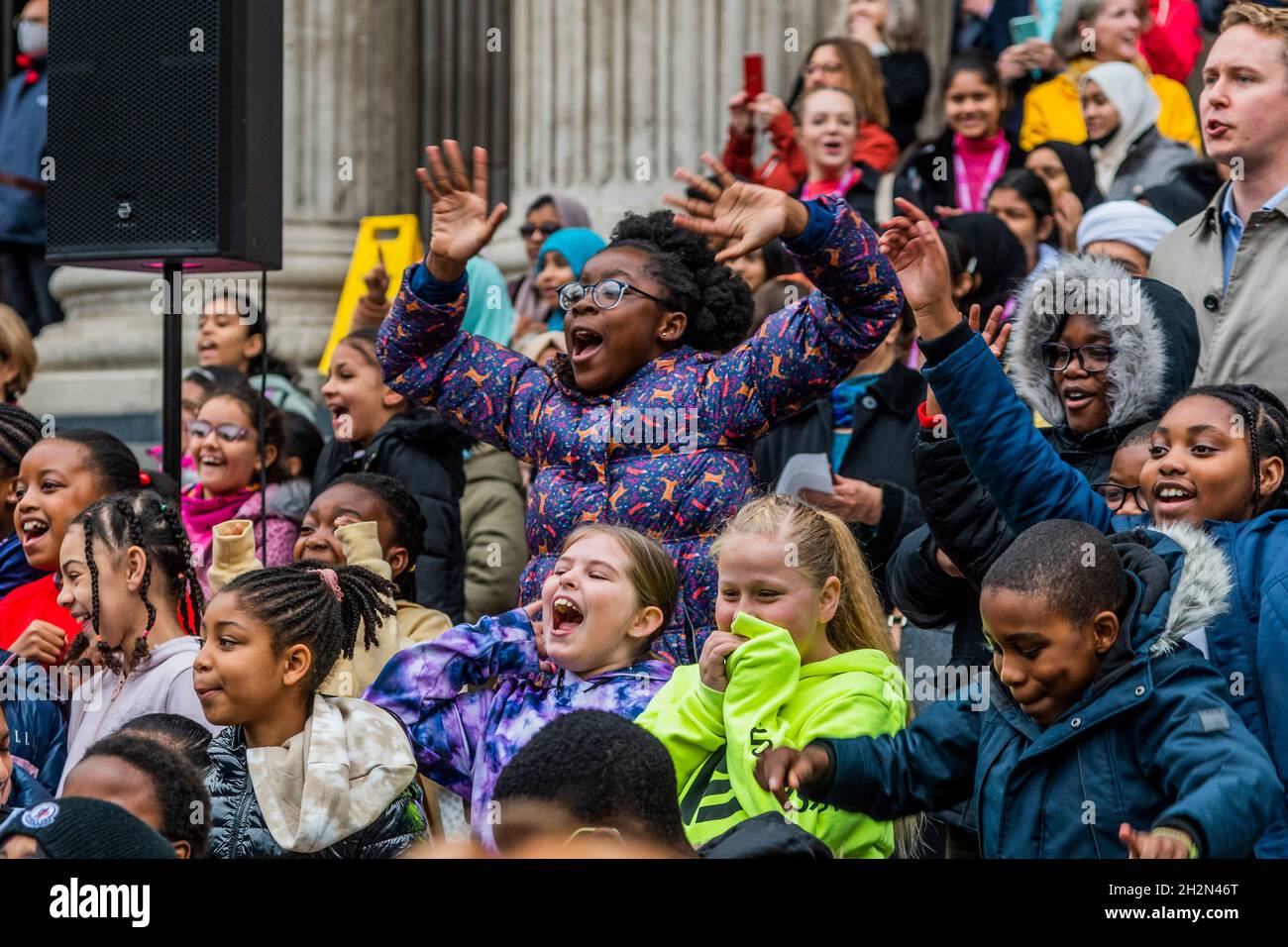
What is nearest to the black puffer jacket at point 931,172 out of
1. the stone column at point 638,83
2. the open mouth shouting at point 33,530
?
the stone column at point 638,83

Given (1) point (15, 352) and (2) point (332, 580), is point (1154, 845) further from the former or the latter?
(1) point (15, 352)

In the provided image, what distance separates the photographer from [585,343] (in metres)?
4.64

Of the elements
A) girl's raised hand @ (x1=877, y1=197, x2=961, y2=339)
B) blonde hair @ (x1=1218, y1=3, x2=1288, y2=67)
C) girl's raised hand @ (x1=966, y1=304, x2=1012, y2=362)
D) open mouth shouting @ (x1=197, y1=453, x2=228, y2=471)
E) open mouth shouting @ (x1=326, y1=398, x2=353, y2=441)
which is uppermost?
blonde hair @ (x1=1218, y1=3, x2=1288, y2=67)

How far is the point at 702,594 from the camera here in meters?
4.36

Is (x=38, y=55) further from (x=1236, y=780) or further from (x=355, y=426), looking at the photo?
(x=1236, y=780)

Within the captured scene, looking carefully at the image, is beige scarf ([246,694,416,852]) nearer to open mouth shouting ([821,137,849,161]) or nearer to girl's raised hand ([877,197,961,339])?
girl's raised hand ([877,197,961,339])

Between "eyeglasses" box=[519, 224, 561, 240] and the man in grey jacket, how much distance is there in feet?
10.9

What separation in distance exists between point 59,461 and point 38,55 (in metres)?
5.71

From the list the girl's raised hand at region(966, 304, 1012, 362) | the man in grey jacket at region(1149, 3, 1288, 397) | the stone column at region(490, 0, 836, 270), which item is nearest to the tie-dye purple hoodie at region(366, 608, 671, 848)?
the girl's raised hand at region(966, 304, 1012, 362)

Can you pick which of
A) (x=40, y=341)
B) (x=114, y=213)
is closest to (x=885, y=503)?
(x=114, y=213)

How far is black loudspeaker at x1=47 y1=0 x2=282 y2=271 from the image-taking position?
506 cm

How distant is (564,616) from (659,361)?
84 centimetres

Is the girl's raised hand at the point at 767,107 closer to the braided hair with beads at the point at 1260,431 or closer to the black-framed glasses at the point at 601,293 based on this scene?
the black-framed glasses at the point at 601,293

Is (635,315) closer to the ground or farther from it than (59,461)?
farther from it
